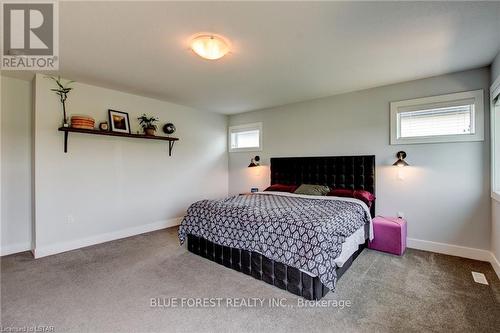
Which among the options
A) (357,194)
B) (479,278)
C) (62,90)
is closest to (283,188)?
(357,194)

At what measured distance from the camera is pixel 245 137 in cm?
570

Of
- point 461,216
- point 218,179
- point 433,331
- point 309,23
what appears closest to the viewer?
point 433,331

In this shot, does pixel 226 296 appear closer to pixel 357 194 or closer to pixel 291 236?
pixel 291 236

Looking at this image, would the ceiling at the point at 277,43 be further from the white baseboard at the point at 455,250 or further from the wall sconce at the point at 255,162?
the white baseboard at the point at 455,250

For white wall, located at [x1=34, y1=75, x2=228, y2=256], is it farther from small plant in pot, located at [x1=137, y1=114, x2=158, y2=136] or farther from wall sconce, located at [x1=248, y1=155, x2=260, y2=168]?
wall sconce, located at [x1=248, y1=155, x2=260, y2=168]

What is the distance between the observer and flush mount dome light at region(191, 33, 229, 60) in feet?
7.47

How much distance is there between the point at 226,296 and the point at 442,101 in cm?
376

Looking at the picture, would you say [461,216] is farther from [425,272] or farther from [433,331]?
[433,331]

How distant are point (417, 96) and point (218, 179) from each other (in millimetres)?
4219

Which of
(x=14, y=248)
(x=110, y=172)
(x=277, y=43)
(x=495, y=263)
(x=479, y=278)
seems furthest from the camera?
(x=110, y=172)

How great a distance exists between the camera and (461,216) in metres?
3.15

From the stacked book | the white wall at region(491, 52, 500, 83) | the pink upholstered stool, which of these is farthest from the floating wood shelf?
the white wall at region(491, 52, 500, 83)

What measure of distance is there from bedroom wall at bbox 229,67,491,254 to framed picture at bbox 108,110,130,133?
3.18 metres

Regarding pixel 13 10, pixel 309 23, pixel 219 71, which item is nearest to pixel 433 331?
pixel 309 23
